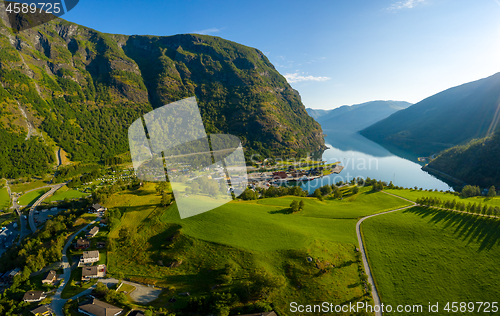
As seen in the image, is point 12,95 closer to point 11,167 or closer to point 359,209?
point 11,167

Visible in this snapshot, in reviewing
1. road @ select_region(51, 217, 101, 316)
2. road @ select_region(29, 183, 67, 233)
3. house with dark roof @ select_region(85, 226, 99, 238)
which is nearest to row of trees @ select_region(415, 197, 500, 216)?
road @ select_region(51, 217, 101, 316)

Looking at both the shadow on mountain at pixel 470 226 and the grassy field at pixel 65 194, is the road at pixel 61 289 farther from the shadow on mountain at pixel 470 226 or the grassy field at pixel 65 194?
the shadow on mountain at pixel 470 226

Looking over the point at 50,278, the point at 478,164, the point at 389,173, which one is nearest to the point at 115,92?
the point at 50,278

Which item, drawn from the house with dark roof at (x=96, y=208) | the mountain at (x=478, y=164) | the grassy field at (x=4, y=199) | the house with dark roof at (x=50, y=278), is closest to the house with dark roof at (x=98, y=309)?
A: the house with dark roof at (x=50, y=278)

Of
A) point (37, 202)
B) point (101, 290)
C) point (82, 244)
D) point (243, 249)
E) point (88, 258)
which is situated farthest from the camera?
point (37, 202)

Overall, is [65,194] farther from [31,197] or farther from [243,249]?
[243,249]
